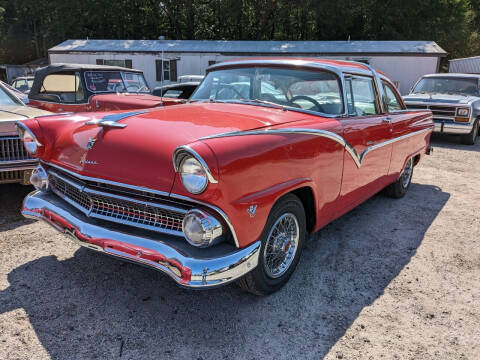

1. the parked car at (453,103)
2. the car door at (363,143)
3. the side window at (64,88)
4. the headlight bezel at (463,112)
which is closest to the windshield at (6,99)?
the side window at (64,88)

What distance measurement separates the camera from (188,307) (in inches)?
104

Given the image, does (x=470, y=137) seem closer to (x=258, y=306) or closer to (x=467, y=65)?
(x=258, y=306)

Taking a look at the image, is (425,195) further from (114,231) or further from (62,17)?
(62,17)

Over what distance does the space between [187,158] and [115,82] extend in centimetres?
575

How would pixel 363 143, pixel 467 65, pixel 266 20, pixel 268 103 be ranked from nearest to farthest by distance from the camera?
pixel 268 103, pixel 363 143, pixel 467 65, pixel 266 20

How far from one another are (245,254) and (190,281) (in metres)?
0.34

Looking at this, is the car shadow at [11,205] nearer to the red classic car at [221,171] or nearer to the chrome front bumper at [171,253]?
the red classic car at [221,171]

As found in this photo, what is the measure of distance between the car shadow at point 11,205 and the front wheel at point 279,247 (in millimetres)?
2657

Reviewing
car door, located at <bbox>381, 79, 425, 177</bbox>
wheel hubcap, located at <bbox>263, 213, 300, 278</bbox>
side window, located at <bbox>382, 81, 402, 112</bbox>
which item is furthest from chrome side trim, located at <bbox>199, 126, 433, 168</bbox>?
wheel hubcap, located at <bbox>263, 213, 300, 278</bbox>

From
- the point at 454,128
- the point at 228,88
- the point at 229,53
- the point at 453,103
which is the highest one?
the point at 229,53

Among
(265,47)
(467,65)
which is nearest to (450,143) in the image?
(467,65)

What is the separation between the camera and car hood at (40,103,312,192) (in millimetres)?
2273

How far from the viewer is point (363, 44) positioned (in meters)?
20.3

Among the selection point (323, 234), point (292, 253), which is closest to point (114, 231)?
point (292, 253)
